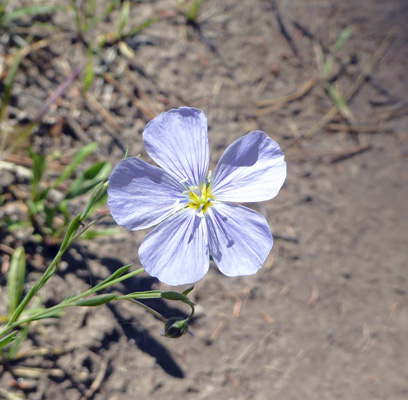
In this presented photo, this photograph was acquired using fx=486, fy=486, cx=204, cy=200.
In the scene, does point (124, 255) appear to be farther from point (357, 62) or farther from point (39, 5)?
point (357, 62)

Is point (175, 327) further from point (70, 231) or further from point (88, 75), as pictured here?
point (88, 75)

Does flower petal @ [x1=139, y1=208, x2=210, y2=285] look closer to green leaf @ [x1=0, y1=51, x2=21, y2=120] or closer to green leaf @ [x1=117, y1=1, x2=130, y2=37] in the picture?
green leaf @ [x1=0, y1=51, x2=21, y2=120]

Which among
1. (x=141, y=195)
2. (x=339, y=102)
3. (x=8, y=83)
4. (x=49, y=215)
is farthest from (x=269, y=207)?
(x=8, y=83)

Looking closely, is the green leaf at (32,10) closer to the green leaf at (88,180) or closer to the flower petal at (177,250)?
the green leaf at (88,180)

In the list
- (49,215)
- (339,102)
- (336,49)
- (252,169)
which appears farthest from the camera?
(336,49)

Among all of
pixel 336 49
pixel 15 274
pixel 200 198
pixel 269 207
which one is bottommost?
pixel 269 207

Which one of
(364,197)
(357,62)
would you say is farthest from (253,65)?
(364,197)
